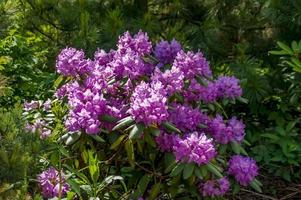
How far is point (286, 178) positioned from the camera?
381 centimetres

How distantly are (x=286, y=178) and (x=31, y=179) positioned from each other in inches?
74.5

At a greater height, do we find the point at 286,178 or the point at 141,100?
the point at 141,100

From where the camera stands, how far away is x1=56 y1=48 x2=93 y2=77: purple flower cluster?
2.86 m

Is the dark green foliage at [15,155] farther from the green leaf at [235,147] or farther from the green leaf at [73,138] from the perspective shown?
the green leaf at [235,147]

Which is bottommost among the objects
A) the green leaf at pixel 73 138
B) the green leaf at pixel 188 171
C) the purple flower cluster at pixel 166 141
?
the green leaf at pixel 188 171

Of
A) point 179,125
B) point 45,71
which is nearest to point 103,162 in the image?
point 179,125

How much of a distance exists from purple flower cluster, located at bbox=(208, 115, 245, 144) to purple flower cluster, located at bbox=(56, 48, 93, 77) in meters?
0.67

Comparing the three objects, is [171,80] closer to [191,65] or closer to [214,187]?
[191,65]

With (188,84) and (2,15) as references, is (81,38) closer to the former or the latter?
(2,15)

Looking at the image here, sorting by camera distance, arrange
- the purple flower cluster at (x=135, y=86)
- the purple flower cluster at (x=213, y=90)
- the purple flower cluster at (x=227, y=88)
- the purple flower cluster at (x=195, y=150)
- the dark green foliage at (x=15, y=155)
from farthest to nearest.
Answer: the purple flower cluster at (x=227, y=88), the purple flower cluster at (x=213, y=90), the purple flower cluster at (x=135, y=86), the purple flower cluster at (x=195, y=150), the dark green foliage at (x=15, y=155)

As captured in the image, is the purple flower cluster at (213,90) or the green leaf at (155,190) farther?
the purple flower cluster at (213,90)

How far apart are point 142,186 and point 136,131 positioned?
1.25 feet

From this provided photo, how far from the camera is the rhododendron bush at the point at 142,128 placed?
253 centimetres

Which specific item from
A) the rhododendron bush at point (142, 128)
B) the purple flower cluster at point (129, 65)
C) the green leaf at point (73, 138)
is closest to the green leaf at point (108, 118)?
the rhododendron bush at point (142, 128)
